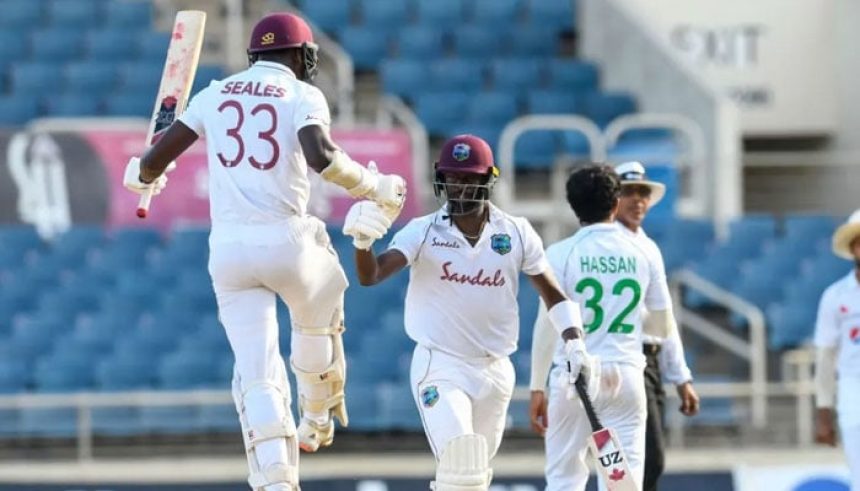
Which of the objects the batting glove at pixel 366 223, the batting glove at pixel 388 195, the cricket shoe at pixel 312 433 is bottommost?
the cricket shoe at pixel 312 433

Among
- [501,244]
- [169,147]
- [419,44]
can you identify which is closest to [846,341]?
[501,244]

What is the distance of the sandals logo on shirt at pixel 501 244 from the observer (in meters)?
7.98

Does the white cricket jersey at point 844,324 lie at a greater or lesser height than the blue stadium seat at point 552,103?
lesser

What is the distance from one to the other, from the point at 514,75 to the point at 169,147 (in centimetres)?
1175

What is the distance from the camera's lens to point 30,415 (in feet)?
48.0

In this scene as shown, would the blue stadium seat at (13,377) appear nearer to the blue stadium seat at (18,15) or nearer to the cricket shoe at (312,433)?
the blue stadium seat at (18,15)

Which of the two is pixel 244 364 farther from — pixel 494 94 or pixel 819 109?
pixel 819 109

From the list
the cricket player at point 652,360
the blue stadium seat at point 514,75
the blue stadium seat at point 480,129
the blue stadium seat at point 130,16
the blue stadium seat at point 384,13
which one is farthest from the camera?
the blue stadium seat at point 384,13

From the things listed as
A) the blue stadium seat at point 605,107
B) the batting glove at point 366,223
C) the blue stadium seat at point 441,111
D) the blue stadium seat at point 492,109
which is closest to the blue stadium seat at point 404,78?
the blue stadium seat at point 441,111

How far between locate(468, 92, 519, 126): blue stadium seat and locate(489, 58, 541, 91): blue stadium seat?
0.56 meters

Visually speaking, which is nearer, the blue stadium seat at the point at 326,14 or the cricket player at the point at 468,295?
the cricket player at the point at 468,295

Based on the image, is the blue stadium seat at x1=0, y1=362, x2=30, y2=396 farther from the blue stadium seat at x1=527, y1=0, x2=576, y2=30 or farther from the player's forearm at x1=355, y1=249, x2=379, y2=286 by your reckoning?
the player's forearm at x1=355, y1=249, x2=379, y2=286

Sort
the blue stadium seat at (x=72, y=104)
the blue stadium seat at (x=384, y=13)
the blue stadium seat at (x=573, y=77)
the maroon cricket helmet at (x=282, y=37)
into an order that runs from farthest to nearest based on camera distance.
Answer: the blue stadium seat at (x=384, y=13)
the blue stadium seat at (x=573, y=77)
the blue stadium seat at (x=72, y=104)
the maroon cricket helmet at (x=282, y=37)

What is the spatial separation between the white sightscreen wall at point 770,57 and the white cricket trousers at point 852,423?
34.7ft
